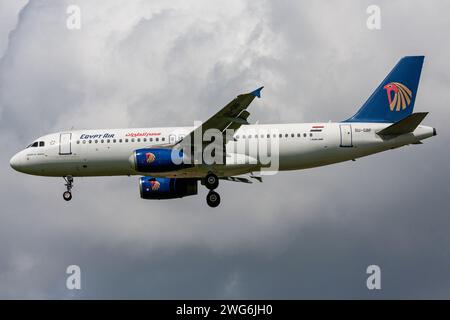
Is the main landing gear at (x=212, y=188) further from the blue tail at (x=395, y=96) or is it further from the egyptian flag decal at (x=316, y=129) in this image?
the blue tail at (x=395, y=96)

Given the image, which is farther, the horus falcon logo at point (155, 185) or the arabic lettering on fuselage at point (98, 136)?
the horus falcon logo at point (155, 185)

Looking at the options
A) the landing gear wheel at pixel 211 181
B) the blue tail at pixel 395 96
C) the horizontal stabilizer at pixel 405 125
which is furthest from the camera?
the blue tail at pixel 395 96

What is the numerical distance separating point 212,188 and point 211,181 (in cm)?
39

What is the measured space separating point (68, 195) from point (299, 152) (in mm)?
12794

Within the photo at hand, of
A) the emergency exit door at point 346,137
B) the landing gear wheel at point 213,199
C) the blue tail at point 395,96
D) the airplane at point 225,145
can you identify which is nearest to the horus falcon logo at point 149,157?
the airplane at point 225,145

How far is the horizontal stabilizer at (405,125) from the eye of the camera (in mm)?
47791

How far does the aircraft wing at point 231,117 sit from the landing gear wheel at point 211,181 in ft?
7.14

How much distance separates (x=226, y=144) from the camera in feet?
166

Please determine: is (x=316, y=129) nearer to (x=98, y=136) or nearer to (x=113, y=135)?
(x=113, y=135)

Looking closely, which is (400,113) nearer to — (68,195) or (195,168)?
(195,168)

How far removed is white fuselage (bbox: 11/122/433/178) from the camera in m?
49.8
